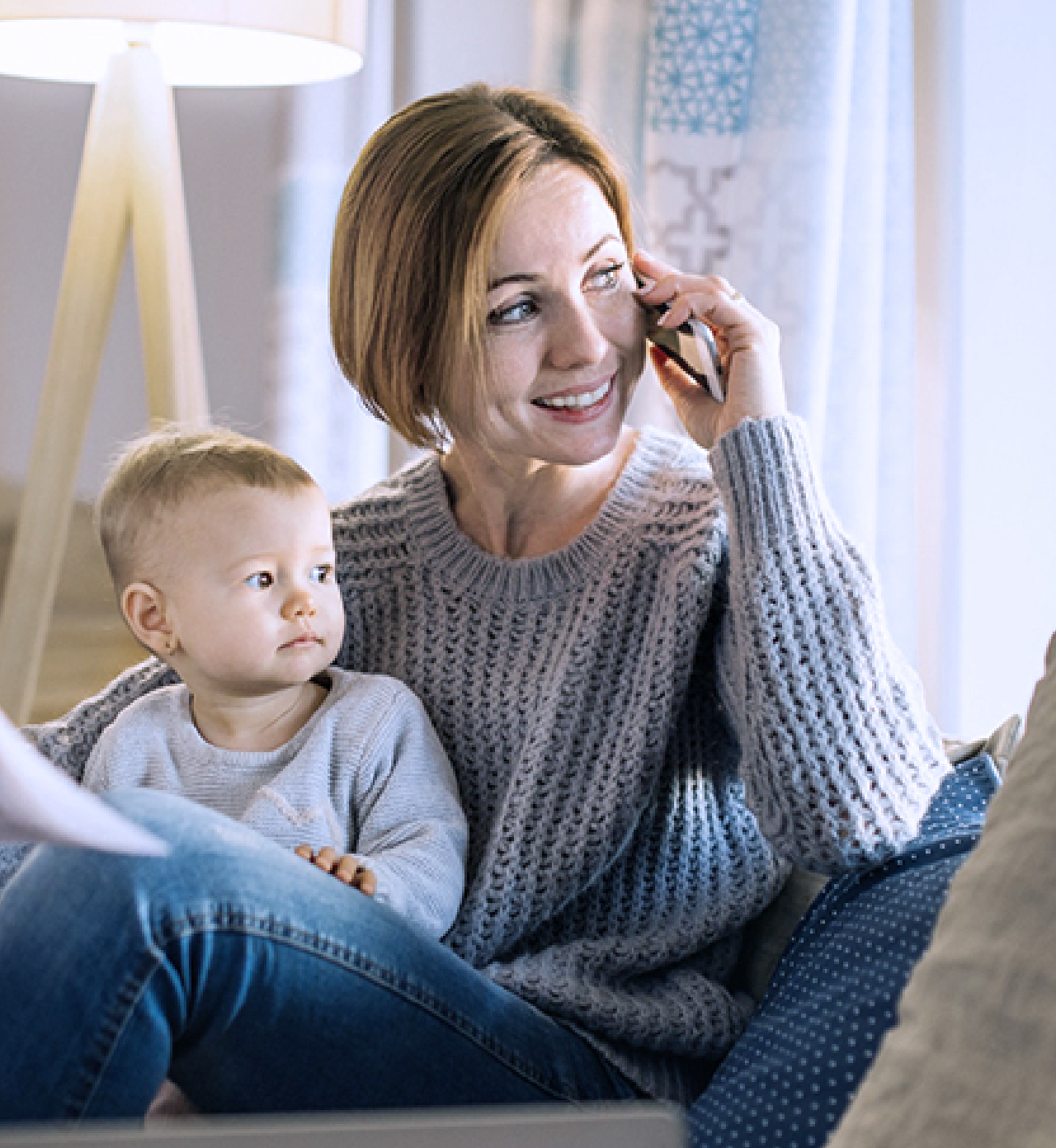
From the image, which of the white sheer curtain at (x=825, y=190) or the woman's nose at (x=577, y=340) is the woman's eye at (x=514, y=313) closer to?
the woman's nose at (x=577, y=340)

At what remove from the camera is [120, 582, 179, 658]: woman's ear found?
1381 mm

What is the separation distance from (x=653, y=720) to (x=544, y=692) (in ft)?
0.36

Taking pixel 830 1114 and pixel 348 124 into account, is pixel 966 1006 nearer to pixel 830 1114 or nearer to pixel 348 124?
pixel 830 1114

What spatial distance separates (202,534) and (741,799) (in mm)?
502

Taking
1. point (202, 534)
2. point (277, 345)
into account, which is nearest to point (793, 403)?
point (277, 345)

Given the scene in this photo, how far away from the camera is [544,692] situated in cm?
136

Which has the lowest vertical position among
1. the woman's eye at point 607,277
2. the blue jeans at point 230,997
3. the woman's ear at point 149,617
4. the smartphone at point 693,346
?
the blue jeans at point 230,997

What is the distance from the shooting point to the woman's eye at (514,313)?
132 cm

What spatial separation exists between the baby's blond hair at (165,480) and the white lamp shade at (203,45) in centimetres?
66

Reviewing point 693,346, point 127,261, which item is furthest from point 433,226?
point 127,261

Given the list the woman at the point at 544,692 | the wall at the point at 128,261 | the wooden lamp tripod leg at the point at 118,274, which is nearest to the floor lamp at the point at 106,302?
the wooden lamp tripod leg at the point at 118,274

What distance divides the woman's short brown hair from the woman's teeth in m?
0.06

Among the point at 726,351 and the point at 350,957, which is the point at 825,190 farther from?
the point at 350,957

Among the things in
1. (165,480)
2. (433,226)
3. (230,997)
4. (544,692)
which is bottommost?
(230,997)
